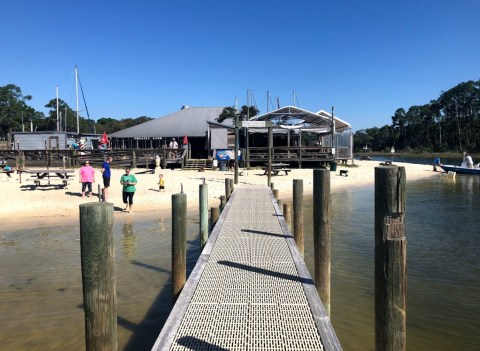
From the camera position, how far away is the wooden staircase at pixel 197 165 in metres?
31.8

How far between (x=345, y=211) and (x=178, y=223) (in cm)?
1252

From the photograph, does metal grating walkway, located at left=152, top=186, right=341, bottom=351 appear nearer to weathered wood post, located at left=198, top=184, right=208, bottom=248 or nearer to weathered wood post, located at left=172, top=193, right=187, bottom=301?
weathered wood post, located at left=172, top=193, right=187, bottom=301

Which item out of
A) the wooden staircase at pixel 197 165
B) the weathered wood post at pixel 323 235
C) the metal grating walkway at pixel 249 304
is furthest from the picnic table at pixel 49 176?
the weathered wood post at pixel 323 235

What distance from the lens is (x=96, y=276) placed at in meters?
3.68

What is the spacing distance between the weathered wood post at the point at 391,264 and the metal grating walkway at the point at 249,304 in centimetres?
48

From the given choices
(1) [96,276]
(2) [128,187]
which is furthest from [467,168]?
(1) [96,276]

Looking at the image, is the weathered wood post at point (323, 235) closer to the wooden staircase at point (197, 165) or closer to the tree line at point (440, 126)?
the wooden staircase at point (197, 165)

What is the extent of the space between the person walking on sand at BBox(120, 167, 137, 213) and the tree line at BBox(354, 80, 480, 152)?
3887 inches

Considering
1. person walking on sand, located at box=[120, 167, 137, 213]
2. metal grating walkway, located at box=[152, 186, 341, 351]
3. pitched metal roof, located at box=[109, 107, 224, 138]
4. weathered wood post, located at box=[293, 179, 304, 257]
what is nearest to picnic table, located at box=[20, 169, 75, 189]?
person walking on sand, located at box=[120, 167, 137, 213]

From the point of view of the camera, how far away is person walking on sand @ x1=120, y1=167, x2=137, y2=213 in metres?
15.6

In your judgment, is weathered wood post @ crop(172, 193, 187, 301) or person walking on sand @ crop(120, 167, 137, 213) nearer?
weathered wood post @ crop(172, 193, 187, 301)

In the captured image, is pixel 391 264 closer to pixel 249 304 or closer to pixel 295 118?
pixel 249 304

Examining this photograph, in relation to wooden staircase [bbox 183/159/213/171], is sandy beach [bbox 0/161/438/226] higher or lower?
lower

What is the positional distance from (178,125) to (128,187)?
29.4 meters
